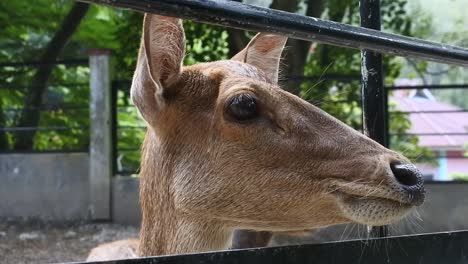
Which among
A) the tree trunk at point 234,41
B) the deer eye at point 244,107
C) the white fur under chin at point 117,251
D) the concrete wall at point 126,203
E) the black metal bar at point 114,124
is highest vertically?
the tree trunk at point 234,41

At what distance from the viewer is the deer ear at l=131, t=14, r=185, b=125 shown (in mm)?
2441

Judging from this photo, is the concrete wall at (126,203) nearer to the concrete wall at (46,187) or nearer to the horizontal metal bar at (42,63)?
the concrete wall at (46,187)

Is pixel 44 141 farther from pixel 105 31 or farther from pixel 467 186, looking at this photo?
pixel 467 186

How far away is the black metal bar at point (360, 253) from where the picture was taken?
1.66 meters

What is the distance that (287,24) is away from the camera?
157cm

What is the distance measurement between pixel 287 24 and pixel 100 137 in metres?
8.68

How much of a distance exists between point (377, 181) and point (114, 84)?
845 centimetres

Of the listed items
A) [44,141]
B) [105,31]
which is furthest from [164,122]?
[44,141]

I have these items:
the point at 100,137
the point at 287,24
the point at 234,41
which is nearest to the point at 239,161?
the point at 287,24

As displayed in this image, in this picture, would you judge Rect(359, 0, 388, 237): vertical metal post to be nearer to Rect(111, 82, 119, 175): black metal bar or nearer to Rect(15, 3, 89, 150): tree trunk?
Rect(111, 82, 119, 175): black metal bar

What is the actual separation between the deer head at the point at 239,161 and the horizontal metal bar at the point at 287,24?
0.46 metres

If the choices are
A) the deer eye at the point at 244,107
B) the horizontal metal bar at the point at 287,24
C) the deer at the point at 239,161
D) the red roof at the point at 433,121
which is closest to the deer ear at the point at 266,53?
the deer at the point at 239,161

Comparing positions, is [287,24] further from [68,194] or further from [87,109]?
[87,109]

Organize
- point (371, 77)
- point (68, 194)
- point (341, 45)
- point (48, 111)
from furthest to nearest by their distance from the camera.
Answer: point (48, 111)
point (68, 194)
point (371, 77)
point (341, 45)
